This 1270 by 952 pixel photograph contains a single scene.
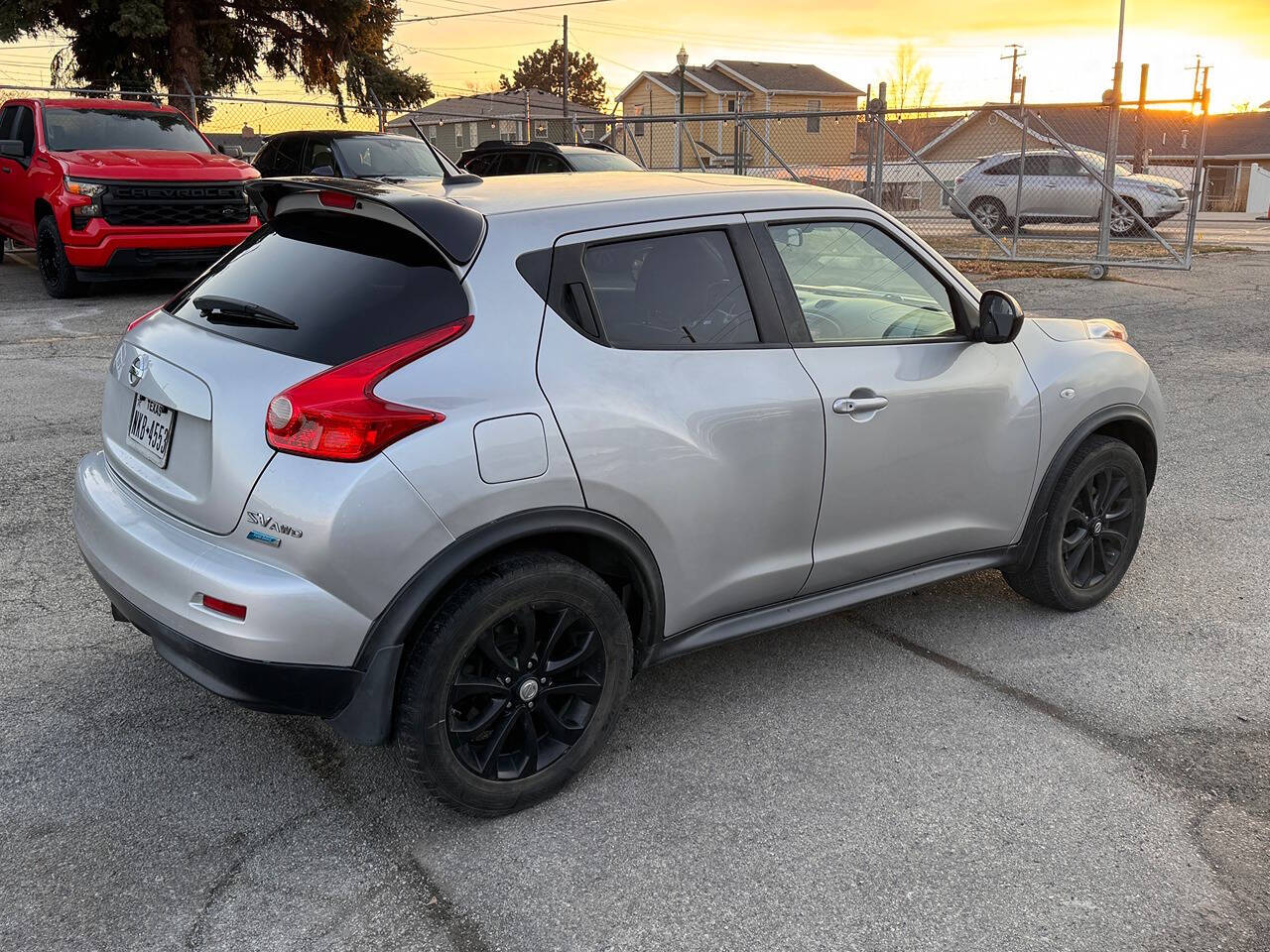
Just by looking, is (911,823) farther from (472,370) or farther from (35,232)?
(35,232)

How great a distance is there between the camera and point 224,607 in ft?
8.94

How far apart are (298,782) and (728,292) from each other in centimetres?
192

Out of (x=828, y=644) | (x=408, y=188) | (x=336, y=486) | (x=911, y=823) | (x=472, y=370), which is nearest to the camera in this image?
(x=336, y=486)

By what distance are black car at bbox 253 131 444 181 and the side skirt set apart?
11.4 m

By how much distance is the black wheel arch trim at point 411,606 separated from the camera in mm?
2744

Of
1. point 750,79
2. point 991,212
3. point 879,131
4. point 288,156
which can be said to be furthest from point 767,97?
point 288,156

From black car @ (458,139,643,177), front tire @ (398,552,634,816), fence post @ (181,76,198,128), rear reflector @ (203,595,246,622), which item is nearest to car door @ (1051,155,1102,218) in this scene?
black car @ (458,139,643,177)

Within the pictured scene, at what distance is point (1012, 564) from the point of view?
Result: 4.23 metres

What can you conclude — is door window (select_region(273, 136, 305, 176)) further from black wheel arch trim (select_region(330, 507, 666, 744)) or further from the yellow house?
the yellow house

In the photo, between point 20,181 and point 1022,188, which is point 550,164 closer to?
point 20,181

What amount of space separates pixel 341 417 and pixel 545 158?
531 inches

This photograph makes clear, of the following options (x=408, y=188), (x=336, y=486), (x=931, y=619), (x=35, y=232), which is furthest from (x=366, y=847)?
(x=35, y=232)

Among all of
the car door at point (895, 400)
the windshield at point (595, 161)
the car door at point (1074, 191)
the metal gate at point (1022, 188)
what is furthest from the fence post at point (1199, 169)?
the car door at point (895, 400)

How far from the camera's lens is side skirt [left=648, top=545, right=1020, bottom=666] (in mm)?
3391
